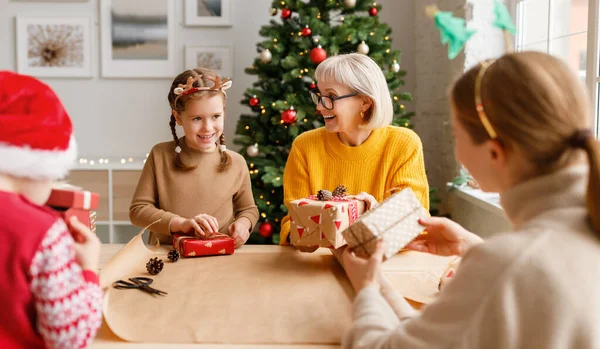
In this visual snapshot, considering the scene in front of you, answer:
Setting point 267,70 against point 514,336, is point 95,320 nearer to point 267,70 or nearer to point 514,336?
point 514,336

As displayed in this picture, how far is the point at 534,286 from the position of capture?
2.92 feet

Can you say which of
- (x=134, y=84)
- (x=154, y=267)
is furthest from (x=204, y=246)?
(x=134, y=84)

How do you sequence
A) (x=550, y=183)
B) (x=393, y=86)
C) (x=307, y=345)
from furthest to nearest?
1. (x=393, y=86)
2. (x=307, y=345)
3. (x=550, y=183)

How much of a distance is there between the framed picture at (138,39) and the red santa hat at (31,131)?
3.88 m

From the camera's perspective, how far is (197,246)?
190cm

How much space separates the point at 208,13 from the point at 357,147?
9.51ft

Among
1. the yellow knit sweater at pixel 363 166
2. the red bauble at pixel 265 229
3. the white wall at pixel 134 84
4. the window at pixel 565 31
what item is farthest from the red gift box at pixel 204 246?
the white wall at pixel 134 84

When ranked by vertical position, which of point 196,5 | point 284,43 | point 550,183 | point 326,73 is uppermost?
point 196,5

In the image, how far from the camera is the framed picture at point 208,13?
4.80 m

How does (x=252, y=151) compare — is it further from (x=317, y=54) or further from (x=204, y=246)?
(x=204, y=246)

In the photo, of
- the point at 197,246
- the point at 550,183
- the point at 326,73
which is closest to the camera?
the point at 550,183

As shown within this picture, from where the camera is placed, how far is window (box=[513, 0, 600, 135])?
2.73 meters

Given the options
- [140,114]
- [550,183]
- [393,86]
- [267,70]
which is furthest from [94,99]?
[550,183]

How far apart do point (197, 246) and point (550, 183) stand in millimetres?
1196
